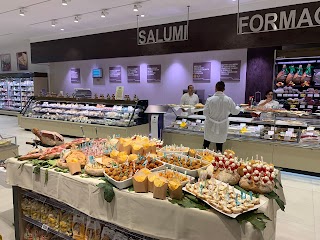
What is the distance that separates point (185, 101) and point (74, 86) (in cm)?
633

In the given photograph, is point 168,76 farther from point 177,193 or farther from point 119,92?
point 177,193

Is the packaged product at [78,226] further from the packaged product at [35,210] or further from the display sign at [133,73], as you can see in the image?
the display sign at [133,73]

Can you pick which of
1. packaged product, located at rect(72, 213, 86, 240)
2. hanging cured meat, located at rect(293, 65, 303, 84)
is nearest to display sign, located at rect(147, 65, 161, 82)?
hanging cured meat, located at rect(293, 65, 303, 84)

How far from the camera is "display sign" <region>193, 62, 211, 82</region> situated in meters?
8.38

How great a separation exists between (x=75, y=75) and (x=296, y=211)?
33.3 feet

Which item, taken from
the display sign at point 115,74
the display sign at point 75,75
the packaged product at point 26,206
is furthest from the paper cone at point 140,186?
the display sign at point 75,75

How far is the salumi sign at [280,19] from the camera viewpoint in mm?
5582

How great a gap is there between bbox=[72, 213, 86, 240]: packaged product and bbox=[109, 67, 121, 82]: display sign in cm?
801

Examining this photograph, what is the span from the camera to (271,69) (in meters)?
7.43

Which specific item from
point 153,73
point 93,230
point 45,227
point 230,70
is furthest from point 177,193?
point 153,73

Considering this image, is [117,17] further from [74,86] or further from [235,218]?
[235,218]

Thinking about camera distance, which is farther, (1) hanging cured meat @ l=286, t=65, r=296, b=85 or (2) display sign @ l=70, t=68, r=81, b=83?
(2) display sign @ l=70, t=68, r=81, b=83

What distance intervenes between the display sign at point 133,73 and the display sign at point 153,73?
50 centimetres

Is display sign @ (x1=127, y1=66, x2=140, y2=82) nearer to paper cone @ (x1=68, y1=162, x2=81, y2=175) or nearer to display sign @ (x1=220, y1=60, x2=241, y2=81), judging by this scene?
display sign @ (x1=220, y1=60, x2=241, y2=81)
